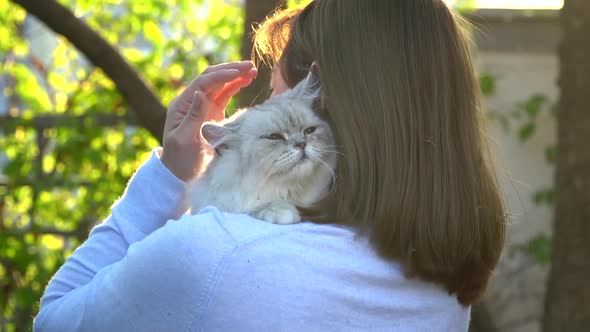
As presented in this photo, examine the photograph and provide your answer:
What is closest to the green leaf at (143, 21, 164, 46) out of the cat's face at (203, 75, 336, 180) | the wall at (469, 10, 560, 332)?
the wall at (469, 10, 560, 332)

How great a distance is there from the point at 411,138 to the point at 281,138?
50cm

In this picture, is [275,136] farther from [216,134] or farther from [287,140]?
[216,134]

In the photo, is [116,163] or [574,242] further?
[116,163]

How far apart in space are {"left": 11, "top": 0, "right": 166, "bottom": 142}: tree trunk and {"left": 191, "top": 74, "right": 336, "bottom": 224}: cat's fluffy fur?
4.39 ft

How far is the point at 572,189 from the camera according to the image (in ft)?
11.0

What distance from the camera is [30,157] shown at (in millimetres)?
4586

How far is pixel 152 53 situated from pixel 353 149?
130 inches

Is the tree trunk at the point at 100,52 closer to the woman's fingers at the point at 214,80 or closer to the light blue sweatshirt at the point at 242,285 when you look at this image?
the woman's fingers at the point at 214,80

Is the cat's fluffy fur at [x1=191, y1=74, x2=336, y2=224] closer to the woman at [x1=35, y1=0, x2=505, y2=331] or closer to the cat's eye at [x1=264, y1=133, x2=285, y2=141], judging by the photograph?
the cat's eye at [x1=264, y1=133, x2=285, y2=141]

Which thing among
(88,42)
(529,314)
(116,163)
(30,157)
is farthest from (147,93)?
(529,314)

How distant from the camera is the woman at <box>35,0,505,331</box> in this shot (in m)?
1.37

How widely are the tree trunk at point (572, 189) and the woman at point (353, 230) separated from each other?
1.78 metres

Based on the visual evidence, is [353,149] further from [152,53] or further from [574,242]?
[152,53]

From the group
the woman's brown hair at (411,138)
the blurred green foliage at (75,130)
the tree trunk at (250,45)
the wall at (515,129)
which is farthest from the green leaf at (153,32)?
the woman's brown hair at (411,138)
